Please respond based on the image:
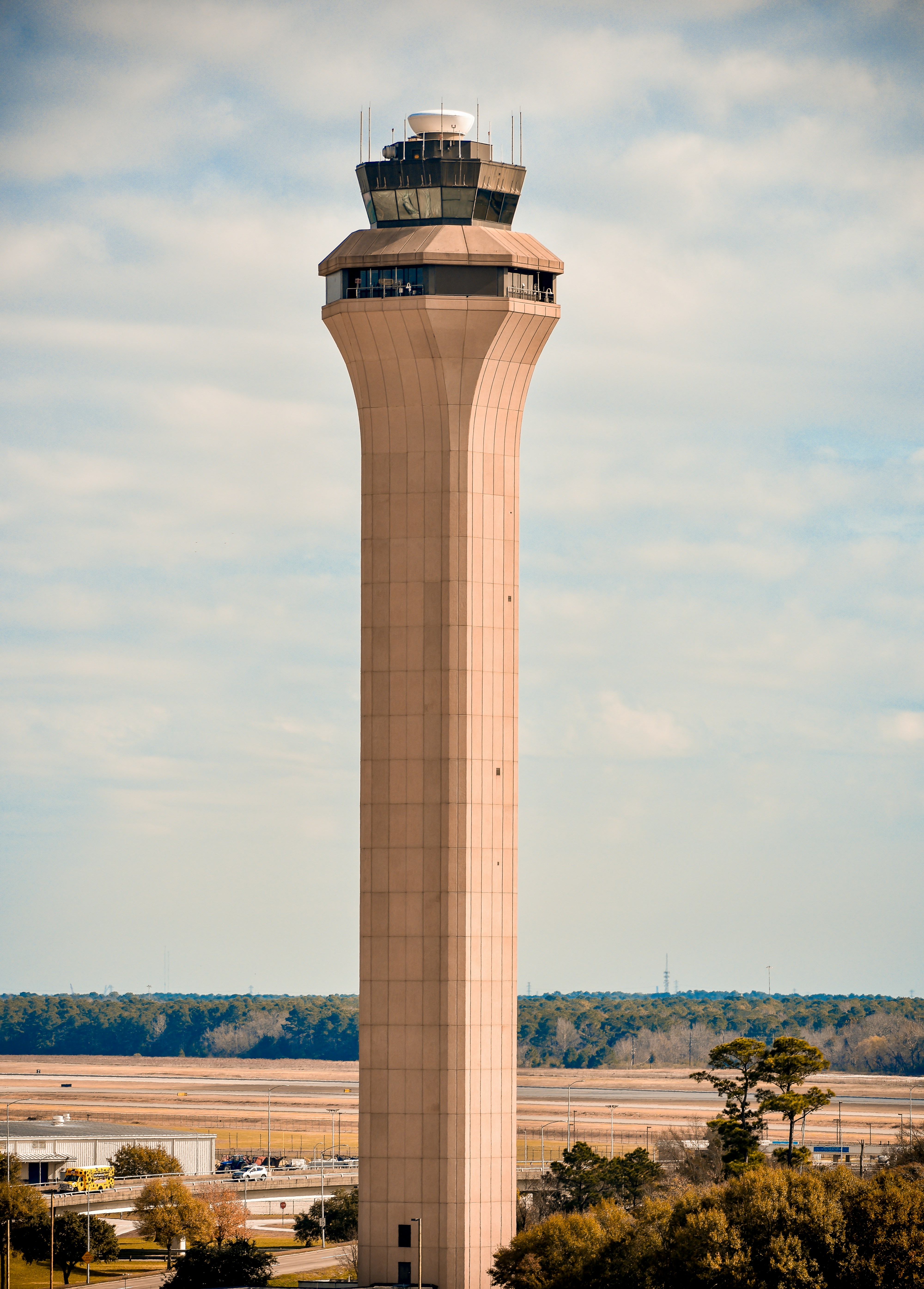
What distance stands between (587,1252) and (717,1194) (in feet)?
18.6

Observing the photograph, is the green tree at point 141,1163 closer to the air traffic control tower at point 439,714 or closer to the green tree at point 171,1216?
the green tree at point 171,1216

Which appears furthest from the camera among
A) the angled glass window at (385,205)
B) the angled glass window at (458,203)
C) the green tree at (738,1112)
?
the green tree at (738,1112)

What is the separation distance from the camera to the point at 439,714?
267 ft

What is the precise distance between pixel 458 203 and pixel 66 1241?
209ft

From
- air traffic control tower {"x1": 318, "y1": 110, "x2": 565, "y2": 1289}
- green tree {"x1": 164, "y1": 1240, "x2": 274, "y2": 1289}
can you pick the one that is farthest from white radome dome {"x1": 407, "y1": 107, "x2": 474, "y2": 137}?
green tree {"x1": 164, "y1": 1240, "x2": 274, "y2": 1289}

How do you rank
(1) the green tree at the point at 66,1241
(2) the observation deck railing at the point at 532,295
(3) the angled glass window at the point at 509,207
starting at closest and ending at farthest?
(2) the observation deck railing at the point at 532,295 < (3) the angled glass window at the point at 509,207 < (1) the green tree at the point at 66,1241

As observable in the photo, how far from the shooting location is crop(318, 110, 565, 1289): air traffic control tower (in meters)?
79.2

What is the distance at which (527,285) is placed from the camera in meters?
83.2

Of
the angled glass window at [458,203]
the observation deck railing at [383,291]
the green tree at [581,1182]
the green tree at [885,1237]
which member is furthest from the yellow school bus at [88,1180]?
the angled glass window at [458,203]

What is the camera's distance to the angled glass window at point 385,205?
85.4 metres

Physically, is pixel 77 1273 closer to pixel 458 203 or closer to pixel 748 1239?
pixel 748 1239

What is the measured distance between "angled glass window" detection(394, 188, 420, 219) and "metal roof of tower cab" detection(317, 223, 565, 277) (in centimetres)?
97

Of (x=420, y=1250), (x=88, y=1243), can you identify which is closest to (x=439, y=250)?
(x=420, y=1250)

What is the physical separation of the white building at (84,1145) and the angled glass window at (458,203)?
89.4 m
